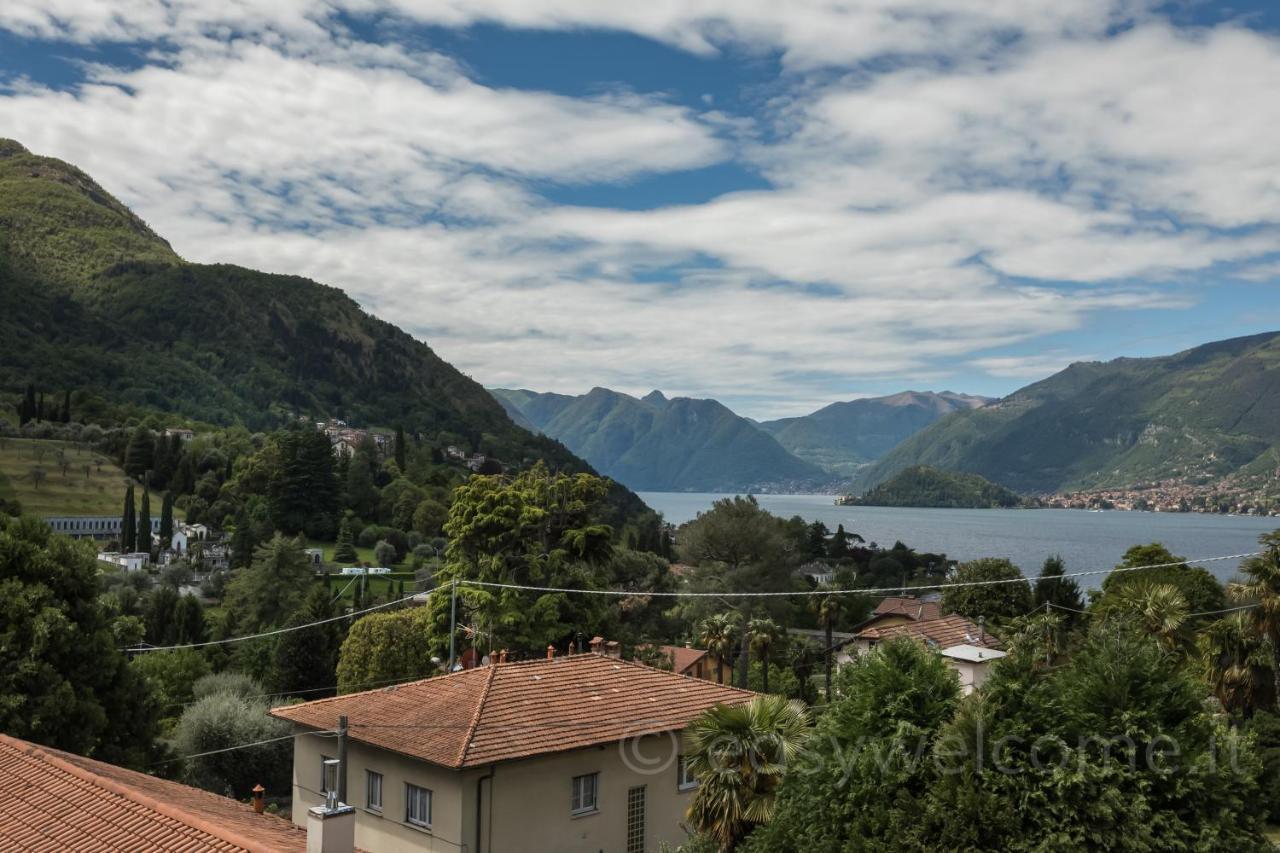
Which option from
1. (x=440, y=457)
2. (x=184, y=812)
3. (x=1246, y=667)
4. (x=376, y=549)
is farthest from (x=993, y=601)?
(x=440, y=457)

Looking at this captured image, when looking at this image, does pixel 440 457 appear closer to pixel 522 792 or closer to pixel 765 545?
pixel 765 545

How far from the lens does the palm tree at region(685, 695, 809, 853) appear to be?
47.2ft

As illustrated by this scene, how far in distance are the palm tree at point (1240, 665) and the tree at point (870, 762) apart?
20579 mm

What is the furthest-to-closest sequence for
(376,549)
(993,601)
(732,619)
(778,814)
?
1. (376,549)
2. (993,601)
3. (732,619)
4. (778,814)

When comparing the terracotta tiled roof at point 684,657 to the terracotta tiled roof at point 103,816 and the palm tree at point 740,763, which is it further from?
the terracotta tiled roof at point 103,816

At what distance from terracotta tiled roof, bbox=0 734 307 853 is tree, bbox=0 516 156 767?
652 cm

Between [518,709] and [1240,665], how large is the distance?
72.0 feet

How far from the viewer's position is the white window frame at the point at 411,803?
18.2 m

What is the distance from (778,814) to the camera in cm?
1358

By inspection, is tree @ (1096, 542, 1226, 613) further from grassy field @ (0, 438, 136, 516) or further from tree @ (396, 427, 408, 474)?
tree @ (396, 427, 408, 474)

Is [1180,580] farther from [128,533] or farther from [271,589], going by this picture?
[128,533]

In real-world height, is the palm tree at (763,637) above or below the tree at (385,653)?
above

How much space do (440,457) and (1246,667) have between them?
166982 millimetres

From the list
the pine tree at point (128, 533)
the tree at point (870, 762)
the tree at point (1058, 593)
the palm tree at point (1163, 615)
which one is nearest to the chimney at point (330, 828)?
the tree at point (870, 762)
